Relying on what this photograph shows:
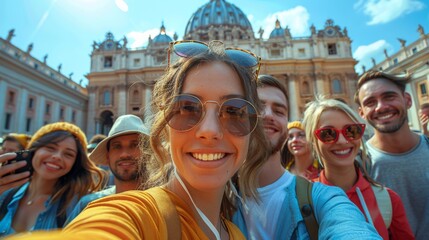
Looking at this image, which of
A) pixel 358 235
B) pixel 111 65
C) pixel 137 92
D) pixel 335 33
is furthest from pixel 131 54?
pixel 358 235

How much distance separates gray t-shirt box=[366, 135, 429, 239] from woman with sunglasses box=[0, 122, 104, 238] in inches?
127

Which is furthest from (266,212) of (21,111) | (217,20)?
(217,20)

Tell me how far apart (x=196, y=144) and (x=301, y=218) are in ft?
2.35

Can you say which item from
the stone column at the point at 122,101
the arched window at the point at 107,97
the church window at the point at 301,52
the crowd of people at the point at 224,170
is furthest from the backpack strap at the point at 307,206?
the church window at the point at 301,52

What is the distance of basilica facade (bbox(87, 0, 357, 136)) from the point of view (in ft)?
90.2

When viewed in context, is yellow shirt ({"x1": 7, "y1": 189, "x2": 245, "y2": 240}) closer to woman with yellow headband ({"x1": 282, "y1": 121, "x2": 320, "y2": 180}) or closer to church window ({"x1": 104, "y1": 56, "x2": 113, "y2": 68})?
woman with yellow headband ({"x1": 282, "y1": 121, "x2": 320, "y2": 180})

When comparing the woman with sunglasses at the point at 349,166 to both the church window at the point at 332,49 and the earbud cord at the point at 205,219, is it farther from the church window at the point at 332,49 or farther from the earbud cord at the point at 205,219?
the church window at the point at 332,49

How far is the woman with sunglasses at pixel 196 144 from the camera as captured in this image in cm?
76

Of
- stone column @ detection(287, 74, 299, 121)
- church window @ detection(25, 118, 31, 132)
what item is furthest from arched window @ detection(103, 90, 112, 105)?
stone column @ detection(287, 74, 299, 121)

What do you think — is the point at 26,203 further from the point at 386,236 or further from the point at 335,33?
the point at 335,33

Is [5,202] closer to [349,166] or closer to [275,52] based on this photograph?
[349,166]

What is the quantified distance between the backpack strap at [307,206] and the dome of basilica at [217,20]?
129ft

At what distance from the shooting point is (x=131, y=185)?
2355mm

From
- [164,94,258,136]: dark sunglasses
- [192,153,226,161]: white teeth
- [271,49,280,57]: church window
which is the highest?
[271,49,280,57]: church window
